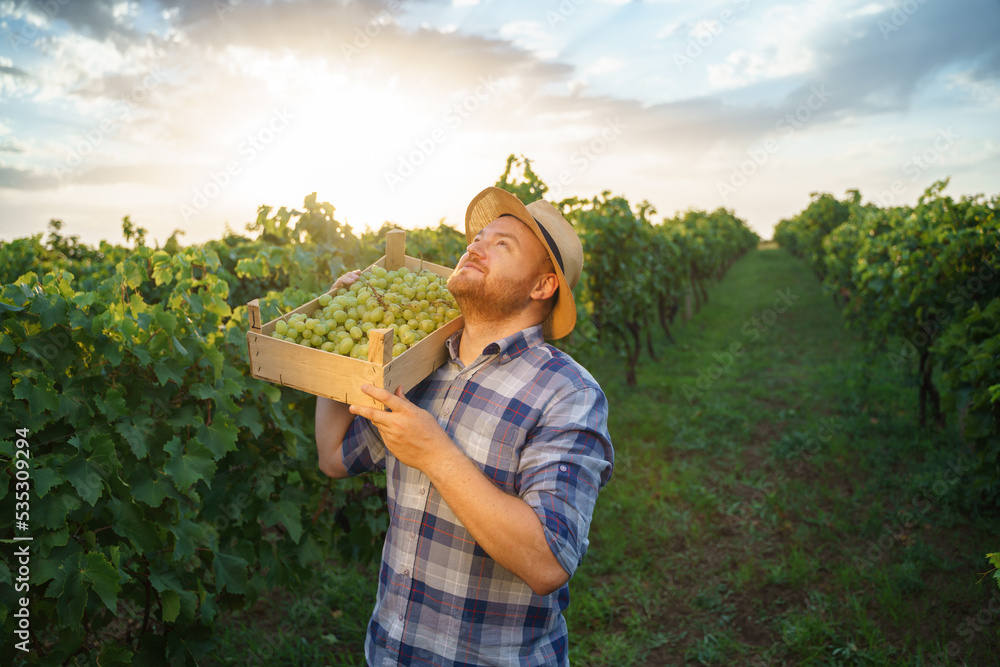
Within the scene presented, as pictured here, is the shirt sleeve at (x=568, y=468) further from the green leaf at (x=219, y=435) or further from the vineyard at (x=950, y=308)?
the vineyard at (x=950, y=308)

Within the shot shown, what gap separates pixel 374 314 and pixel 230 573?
1.93 meters

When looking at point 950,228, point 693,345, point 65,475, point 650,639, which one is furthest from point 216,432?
point 693,345

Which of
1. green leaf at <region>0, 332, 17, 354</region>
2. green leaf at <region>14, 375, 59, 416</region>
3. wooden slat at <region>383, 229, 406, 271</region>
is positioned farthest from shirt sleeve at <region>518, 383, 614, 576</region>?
→ green leaf at <region>0, 332, 17, 354</region>

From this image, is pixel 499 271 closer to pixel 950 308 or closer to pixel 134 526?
pixel 134 526

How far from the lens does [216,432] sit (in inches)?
113

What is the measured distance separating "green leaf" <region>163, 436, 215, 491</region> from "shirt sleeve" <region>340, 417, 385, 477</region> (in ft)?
2.44

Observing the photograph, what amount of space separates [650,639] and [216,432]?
3.42 meters

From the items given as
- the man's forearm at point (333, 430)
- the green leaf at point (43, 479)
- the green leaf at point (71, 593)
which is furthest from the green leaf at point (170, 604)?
the man's forearm at point (333, 430)

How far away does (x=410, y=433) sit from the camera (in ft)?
5.68

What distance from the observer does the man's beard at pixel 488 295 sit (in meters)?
2.08

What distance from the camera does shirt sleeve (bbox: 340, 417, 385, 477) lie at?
2318mm

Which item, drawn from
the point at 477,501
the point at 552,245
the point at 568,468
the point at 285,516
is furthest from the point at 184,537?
the point at 552,245

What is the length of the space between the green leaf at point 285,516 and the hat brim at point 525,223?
1.81 metres

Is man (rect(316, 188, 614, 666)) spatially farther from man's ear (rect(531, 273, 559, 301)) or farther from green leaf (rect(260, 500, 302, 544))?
green leaf (rect(260, 500, 302, 544))
